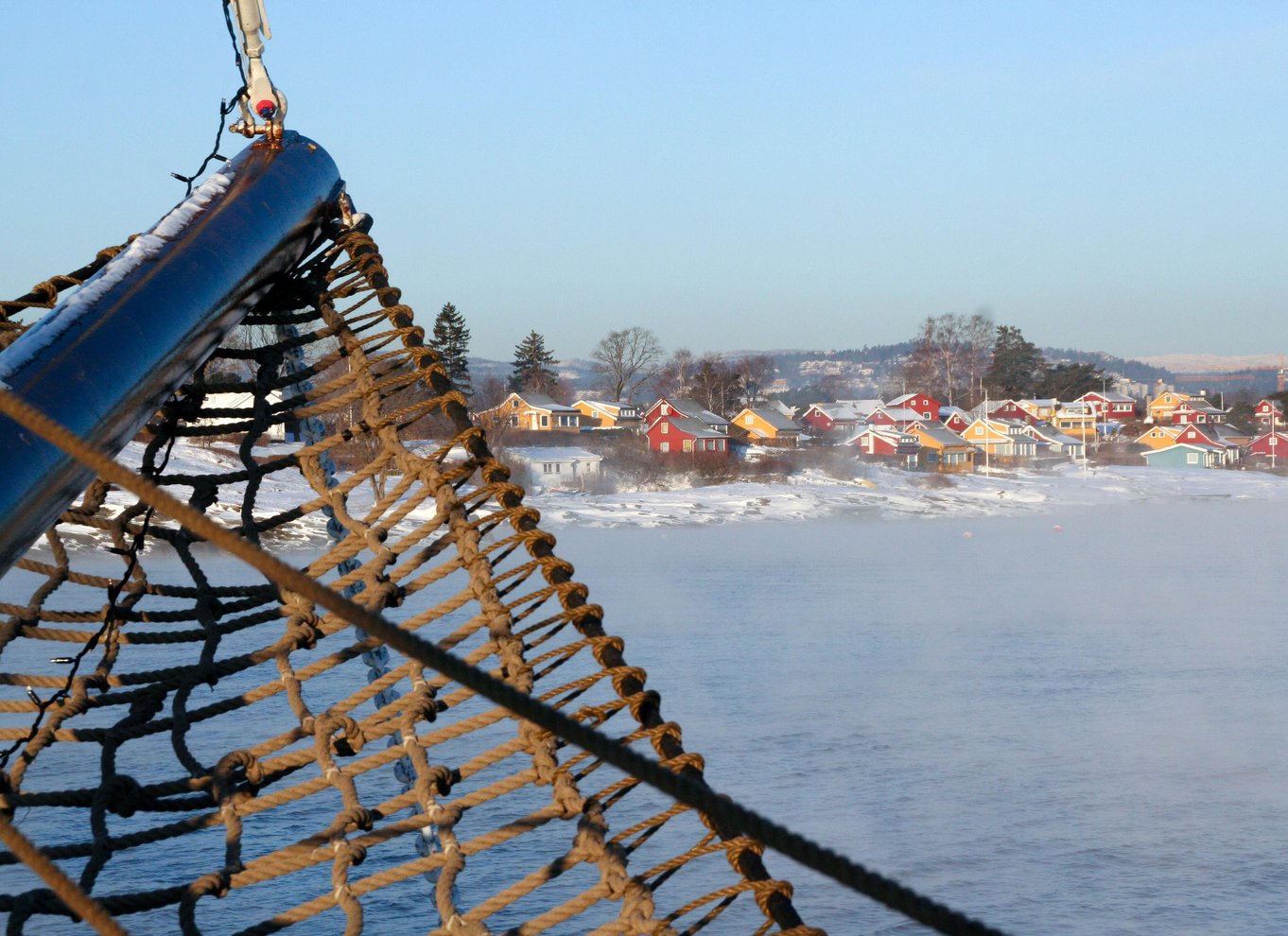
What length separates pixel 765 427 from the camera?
53.7 m

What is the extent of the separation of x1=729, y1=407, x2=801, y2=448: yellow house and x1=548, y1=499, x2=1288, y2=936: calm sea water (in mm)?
31518

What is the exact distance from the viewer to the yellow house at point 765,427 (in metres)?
51.2

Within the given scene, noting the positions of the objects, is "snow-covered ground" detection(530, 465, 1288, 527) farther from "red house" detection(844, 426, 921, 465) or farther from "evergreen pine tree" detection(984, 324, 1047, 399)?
"evergreen pine tree" detection(984, 324, 1047, 399)

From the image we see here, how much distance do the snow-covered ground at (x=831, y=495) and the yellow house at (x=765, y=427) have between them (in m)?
8.51

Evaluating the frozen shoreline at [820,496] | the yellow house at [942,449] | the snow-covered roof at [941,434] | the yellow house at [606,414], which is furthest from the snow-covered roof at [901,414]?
the yellow house at [606,414]

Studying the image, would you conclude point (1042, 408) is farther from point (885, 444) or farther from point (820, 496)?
point (820, 496)

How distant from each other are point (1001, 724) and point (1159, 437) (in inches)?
2213

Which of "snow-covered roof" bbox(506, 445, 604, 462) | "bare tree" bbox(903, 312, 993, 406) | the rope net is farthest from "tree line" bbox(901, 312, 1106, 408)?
the rope net

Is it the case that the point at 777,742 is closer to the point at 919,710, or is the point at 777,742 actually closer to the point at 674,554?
the point at 919,710

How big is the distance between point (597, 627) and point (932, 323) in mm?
76319

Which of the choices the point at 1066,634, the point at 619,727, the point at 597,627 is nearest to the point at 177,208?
the point at 597,627

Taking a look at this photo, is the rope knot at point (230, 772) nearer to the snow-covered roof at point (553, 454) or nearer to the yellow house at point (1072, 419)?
the snow-covered roof at point (553, 454)

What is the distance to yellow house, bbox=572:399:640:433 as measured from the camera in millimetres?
52875

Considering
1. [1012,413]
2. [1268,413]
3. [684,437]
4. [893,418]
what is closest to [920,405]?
[1012,413]
